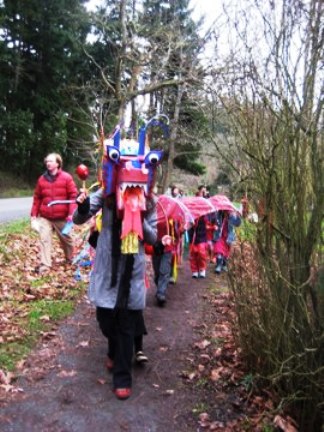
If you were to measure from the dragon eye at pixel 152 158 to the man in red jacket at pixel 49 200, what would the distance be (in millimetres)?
3934

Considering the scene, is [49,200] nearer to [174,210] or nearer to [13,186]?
[174,210]

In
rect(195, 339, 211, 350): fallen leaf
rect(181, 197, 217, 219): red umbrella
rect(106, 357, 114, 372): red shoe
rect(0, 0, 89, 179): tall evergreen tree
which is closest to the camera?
rect(106, 357, 114, 372): red shoe

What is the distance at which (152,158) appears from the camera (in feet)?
13.6

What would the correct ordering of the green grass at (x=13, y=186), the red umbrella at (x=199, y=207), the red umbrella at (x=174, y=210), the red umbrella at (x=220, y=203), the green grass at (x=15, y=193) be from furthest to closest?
the green grass at (x=13, y=186) → the green grass at (x=15, y=193) → the red umbrella at (x=220, y=203) → the red umbrella at (x=199, y=207) → the red umbrella at (x=174, y=210)

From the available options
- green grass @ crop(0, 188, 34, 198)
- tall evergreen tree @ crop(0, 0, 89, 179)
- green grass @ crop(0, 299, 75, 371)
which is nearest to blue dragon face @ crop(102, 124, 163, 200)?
green grass @ crop(0, 299, 75, 371)

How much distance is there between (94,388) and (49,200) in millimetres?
4211

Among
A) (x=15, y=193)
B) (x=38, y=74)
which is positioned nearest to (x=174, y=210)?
(x=15, y=193)

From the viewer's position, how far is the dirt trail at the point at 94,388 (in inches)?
149

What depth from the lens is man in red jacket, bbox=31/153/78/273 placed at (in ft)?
25.9

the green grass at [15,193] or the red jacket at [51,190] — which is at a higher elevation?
the red jacket at [51,190]

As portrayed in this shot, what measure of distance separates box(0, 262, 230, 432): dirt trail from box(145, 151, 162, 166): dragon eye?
2.01 m

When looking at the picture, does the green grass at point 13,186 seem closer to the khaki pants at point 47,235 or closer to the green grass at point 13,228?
the green grass at point 13,228

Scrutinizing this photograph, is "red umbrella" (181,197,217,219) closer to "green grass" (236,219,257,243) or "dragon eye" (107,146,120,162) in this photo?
"green grass" (236,219,257,243)

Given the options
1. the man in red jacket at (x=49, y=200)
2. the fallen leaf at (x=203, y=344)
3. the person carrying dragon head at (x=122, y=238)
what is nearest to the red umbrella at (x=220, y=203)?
the man in red jacket at (x=49, y=200)
